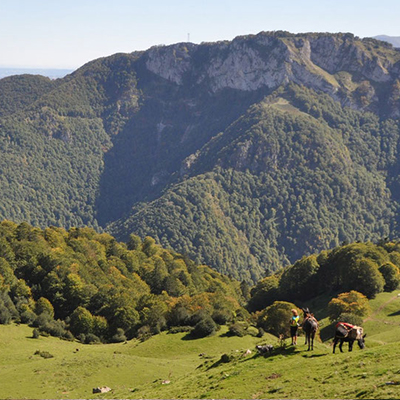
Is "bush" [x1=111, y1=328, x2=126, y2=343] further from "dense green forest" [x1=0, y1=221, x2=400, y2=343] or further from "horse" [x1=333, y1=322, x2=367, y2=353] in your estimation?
"horse" [x1=333, y1=322, x2=367, y2=353]

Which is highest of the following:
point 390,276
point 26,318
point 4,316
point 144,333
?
point 4,316

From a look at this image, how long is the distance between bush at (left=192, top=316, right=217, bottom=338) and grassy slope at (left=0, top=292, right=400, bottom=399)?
132 centimetres

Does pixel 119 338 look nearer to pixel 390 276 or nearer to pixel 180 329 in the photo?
pixel 180 329

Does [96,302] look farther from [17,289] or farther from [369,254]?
[369,254]

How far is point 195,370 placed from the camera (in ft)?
172

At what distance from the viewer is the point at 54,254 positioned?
117125 mm

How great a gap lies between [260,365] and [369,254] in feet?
300

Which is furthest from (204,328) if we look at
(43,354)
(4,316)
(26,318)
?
(4,316)

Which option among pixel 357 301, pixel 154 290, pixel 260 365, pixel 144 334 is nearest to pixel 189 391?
pixel 260 365

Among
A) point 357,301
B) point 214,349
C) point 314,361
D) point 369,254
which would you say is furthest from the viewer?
point 369,254

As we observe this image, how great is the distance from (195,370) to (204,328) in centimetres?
2595

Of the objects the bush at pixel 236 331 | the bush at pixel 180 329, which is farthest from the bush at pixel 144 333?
the bush at pixel 236 331

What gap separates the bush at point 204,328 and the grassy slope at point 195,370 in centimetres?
132

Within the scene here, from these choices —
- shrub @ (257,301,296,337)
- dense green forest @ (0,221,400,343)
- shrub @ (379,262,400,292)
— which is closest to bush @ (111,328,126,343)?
dense green forest @ (0,221,400,343)
